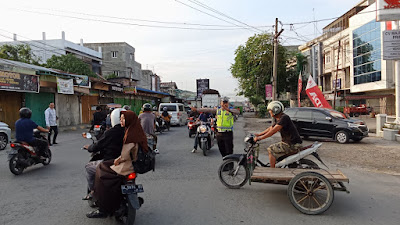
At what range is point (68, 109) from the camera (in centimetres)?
2303

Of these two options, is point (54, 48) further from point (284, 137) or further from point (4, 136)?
point (284, 137)

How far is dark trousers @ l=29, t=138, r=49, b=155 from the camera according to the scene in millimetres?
7395

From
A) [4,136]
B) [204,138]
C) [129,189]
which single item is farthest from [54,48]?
[129,189]

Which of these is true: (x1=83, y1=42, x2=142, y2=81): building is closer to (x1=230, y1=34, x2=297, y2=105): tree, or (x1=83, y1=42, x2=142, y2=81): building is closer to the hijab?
(x1=230, y1=34, x2=297, y2=105): tree

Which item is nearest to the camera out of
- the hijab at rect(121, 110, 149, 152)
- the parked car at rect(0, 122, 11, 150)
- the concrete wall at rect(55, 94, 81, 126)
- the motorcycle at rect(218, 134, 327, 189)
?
the hijab at rect(121, 110, 149, 152)

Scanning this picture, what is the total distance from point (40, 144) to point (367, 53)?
35.2 m

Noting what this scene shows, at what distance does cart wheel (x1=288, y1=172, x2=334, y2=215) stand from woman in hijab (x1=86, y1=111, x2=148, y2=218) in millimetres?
2400

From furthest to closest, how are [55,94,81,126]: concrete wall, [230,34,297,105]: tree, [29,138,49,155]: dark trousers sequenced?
[230,34,297,105]: tree
[55,94,81,126]: concrete wall
[29,138,49,155]: dark trousers

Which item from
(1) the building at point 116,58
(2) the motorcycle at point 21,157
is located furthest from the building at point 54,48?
(2) the motorcycle at point 21,157

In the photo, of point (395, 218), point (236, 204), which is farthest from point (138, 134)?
point (395, 218)

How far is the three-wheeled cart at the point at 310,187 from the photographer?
429cm

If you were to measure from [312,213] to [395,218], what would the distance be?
3.70ft

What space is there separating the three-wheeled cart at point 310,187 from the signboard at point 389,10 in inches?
501

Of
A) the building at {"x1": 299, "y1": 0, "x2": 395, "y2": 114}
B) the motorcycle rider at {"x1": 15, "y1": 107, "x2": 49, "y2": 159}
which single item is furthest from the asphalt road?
the building at {"x1": 299, "y1": 0, "x2": 395, "y2": 114}
